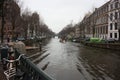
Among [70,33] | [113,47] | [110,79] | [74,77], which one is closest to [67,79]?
[74,77]

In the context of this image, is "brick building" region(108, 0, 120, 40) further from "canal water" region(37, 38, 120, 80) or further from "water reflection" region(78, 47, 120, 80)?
"water reflection" region(78, 47, 120, 80)

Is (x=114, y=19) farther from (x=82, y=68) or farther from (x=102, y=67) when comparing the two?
(x=82, y=68)

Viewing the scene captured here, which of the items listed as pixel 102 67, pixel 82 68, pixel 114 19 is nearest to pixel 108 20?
pixel 114 19

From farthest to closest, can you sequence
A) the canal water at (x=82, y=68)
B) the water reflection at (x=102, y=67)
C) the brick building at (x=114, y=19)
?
the brick building at (x=114, y=19) < the water reflection at (x=102, y=67) < the canal water at (x=82, y=68)

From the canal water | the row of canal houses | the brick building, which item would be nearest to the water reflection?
the canal water

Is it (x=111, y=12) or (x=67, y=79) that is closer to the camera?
(x=67, y=79)

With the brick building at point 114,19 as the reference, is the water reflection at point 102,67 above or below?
below

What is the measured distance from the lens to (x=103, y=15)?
98.1m

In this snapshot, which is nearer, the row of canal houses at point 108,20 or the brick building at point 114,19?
the brick building at point 114,19

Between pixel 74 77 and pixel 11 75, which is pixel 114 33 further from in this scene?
pixel 11 75

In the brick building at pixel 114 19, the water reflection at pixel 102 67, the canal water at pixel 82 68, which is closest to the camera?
the canal water at pixel 82 68

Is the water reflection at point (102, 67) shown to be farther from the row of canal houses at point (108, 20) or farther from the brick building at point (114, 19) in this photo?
→ the brick building at point (114, 19)

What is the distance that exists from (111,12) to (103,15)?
1165 cm

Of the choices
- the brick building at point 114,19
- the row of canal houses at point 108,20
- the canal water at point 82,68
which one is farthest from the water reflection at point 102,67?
the brick building at point 114,19
